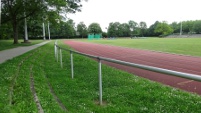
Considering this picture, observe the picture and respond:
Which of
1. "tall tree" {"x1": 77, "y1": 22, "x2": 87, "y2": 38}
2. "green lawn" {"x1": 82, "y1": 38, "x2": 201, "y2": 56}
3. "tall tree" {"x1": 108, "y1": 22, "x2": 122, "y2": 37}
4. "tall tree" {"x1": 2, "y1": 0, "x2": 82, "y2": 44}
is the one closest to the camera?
"green lawn" {"x1": 82, "y1": 38, "x2": 201, "y2": 56}

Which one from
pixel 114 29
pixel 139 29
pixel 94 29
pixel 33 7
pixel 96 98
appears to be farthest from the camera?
pixel 139 29

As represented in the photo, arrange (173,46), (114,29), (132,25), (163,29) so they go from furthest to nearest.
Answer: (132,25), (114,29), (163,29), (173,46)

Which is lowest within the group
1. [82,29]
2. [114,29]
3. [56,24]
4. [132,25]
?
[56,24]

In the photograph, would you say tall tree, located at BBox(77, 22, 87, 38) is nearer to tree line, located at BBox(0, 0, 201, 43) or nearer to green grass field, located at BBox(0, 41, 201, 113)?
tree line, located at BBox(0, 0, 201, 43)

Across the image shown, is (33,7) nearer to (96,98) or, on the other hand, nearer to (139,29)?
(96,98)

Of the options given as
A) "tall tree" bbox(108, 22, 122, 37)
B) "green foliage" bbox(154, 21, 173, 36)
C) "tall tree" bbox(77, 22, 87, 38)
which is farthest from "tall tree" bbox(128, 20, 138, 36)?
"tall tree" bbox(77, 22, 87, 38)

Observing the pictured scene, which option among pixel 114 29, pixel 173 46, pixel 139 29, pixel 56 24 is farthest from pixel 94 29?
pixel 173 46

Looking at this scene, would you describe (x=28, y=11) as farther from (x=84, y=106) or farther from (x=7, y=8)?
(x=84, y=106)

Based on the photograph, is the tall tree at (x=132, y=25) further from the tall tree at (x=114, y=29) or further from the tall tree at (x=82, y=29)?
the tall tree at (x=82, y=29)

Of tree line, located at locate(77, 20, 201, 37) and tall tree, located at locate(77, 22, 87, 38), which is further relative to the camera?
tree line, located at locate(77, 20, 201, 37)

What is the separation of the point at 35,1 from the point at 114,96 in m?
22.6

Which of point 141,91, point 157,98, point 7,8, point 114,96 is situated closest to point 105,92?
point 114,96

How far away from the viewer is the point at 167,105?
4016mm

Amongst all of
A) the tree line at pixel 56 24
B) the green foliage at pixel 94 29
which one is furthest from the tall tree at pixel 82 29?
the green foliage at pixel 94 29
